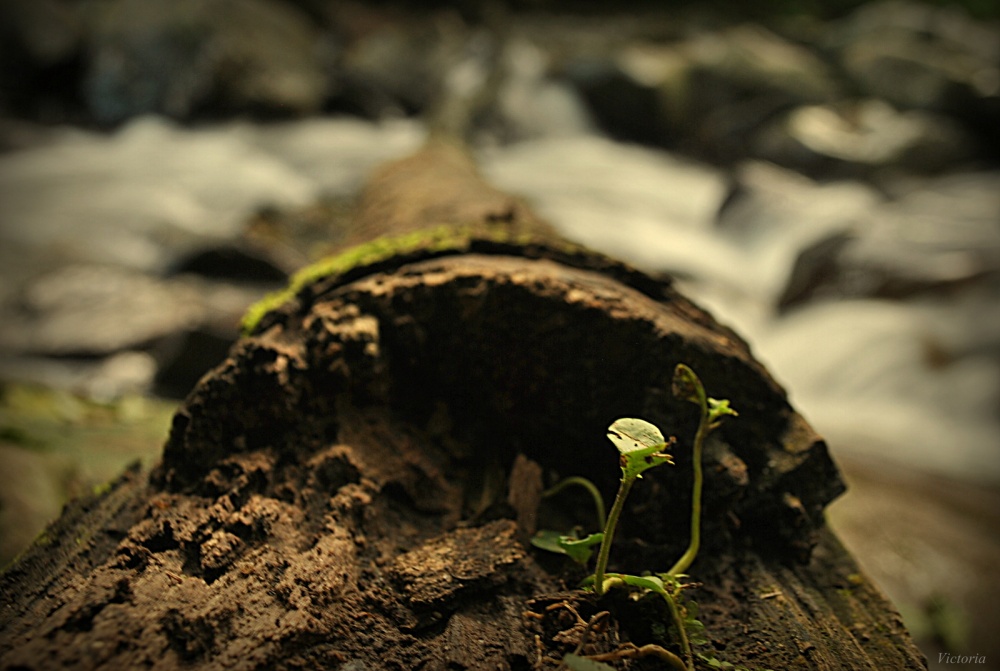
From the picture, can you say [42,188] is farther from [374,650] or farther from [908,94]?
[908,94]

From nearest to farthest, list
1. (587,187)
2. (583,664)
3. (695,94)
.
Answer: (583,664) → (587,187) → (695,94)

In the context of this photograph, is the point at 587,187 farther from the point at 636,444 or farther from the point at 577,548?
the point at 636,444

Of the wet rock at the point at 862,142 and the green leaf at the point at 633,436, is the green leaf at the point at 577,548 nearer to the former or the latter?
the green leaf at the point at 633,436

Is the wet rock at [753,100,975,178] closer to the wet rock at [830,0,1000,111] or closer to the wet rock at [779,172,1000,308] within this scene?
the wet rock at [830,0,1000,111]

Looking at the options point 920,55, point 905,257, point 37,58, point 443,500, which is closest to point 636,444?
point 443,500

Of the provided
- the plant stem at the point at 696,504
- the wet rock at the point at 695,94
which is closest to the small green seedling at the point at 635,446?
the plant stem at the point at 696,504

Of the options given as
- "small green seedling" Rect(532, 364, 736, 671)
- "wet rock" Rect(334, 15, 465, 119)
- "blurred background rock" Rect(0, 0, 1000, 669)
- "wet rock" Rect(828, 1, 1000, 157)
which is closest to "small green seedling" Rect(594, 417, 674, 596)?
"small green seedling" Rect(532, 364, 736, 671)

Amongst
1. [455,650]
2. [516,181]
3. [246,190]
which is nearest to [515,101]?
[516,181]
